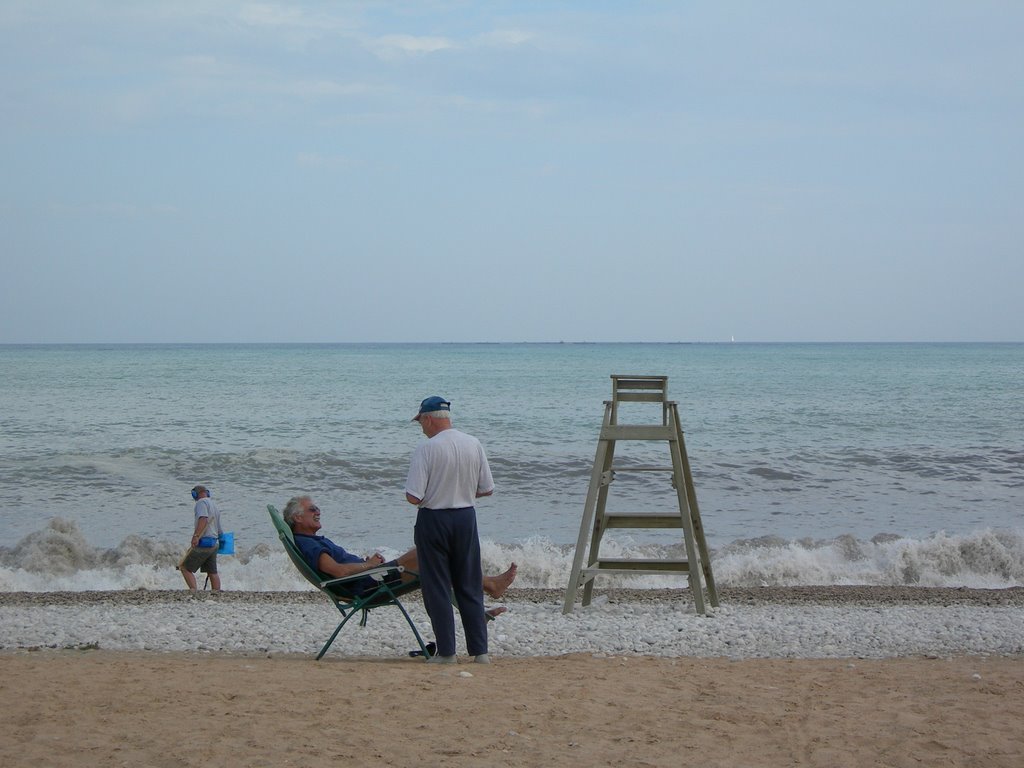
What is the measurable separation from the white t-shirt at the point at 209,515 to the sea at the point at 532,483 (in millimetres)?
826

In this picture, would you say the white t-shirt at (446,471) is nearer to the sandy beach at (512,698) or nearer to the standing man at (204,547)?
the sandy beach at (512,698)

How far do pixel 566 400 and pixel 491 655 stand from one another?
3756 cm

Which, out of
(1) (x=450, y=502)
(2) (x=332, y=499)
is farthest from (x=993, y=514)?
(1) (x=450, y=502)

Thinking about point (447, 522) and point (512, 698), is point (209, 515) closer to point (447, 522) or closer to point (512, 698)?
point (447, 522)

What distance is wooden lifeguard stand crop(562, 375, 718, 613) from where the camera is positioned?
26.2 ft

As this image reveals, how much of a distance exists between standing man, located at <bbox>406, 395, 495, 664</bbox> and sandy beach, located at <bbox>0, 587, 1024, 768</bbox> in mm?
308

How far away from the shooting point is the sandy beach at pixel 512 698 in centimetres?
441

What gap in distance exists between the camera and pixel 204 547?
10.6 meters

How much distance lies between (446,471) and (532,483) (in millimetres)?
13373

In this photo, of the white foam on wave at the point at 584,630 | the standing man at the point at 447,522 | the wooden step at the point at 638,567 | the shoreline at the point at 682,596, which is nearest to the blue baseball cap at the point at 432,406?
the standing man at the point at 447,522

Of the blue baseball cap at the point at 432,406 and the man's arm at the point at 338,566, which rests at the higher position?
the blue baseball cap at the point at 432,406

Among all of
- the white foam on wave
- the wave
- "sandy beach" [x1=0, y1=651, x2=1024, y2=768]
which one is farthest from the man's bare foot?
the wave

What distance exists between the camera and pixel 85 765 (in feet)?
13.7

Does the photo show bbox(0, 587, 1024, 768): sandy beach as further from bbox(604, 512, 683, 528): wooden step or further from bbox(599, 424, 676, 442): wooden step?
bbox(599, 424, 676, 442): wooden step
